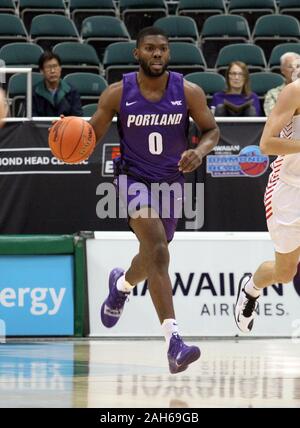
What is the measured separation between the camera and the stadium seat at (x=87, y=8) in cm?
1620

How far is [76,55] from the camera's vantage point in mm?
14977

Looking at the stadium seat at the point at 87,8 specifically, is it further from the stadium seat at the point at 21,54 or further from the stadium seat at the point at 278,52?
the stadium seat at the point at 278,52

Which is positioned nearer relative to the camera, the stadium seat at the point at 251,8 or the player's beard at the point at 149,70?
the player's beard at the point at 149,70

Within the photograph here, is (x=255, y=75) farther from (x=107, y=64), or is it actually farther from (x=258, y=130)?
(x=258, y=130)

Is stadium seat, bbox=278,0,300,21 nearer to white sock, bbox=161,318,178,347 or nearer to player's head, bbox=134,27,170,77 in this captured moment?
player's head, bbox=134,27,170,77

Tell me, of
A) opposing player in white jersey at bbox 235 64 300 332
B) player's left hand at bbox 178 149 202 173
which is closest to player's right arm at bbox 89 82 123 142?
player's left hand at bbox 178 149 202 173

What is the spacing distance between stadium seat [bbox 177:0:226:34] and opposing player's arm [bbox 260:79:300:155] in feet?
29.4

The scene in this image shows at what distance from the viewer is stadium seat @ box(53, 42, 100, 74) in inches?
585

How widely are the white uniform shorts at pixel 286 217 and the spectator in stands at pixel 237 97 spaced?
3.88 metres

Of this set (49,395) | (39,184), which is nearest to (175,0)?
(39,184)

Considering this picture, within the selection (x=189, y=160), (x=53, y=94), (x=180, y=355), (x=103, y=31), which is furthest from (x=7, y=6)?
(x=180, y=355)

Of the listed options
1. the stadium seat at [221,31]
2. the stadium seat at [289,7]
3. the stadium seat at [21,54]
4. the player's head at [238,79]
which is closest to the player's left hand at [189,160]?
the player's head at [238,79]

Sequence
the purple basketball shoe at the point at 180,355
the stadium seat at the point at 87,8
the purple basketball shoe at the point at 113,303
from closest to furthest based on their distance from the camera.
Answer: the purple basketball shoe at the point at 180,355 < the purple basketball shoe at the point at 113,303 < the stadium seat at the point at 87,8

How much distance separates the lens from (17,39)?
15102 millimetres
